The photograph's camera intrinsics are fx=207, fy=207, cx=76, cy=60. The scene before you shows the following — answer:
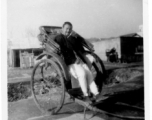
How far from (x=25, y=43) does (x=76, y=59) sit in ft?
2.00

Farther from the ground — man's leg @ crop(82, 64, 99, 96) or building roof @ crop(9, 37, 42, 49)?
building roof @ crop(9, 37, 42, 49)

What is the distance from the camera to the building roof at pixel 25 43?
2328mm

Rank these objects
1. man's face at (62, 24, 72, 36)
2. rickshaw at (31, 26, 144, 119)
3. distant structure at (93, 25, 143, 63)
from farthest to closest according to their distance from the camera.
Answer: distant structure at (93, 25, 143, 63), man's face at (62, 24, 72, 36), rickshaw at (31, 26, 144, 119)

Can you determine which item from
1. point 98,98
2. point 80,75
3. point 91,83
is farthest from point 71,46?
point 98,98

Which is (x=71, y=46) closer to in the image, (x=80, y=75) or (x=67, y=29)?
(x=67, y=29)

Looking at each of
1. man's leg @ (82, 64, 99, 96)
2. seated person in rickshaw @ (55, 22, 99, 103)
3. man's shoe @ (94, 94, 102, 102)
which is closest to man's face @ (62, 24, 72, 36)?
seated person in rickshaw @ (55, 22, 99, 103)

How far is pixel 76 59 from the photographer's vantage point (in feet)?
7.85

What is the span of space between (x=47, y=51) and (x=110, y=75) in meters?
0.82

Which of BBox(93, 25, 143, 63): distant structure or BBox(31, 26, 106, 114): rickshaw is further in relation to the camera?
BBox(93, 25, 143, 63): distant structure

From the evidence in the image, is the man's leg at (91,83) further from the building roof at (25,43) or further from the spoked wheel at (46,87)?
the building roof at (25,43)

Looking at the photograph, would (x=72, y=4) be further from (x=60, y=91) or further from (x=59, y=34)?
(x=60, y=91)

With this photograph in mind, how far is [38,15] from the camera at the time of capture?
240cm

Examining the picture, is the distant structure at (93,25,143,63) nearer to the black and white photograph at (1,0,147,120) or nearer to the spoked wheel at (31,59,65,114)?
the black and white photograph at (1,0,147,120)

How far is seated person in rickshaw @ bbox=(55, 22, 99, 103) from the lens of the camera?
2.33 m
